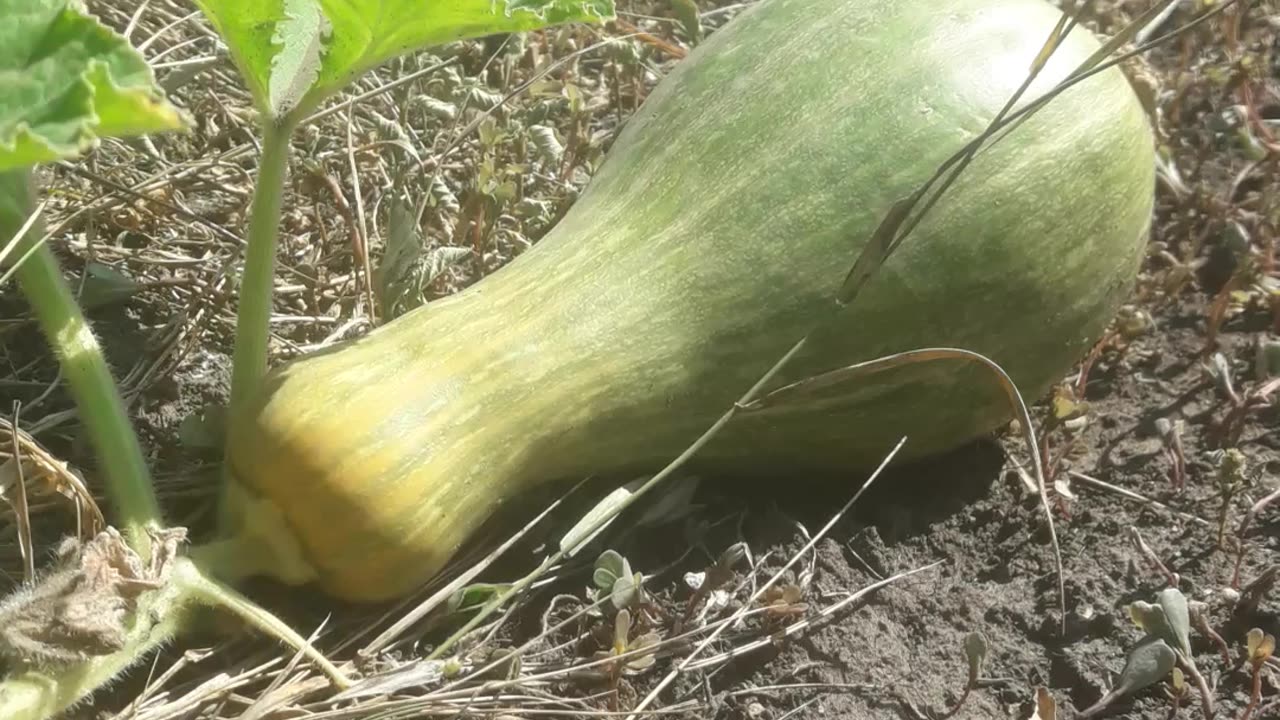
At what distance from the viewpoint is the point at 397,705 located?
1449 mm

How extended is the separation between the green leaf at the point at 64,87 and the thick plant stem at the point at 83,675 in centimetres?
57

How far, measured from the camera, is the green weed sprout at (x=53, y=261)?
3.76 ft

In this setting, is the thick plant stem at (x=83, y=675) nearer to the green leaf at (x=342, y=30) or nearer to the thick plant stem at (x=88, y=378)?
the thick plant stem at (x=88, y=378)

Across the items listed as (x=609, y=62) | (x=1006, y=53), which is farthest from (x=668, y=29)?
(x=1006, y=53)

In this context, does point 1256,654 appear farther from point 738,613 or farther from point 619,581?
point 619,581

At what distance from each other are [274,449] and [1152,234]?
1892 mm

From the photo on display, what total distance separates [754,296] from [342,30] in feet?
2.20

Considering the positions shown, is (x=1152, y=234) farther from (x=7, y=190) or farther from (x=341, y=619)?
(x=7, y=190)

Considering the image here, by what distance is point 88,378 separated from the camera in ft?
4.99

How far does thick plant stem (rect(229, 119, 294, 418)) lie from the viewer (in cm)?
154

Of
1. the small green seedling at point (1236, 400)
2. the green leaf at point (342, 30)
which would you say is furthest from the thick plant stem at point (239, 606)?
the small green seedling at point (1236, 400)

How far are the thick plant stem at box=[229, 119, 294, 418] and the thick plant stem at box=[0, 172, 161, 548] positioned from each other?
148mm

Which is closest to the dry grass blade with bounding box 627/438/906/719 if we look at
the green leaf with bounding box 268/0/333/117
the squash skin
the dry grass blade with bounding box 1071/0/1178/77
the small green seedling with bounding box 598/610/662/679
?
the small green seedling with bounding box 598/610/662/679

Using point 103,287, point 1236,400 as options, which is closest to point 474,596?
point 103,287
